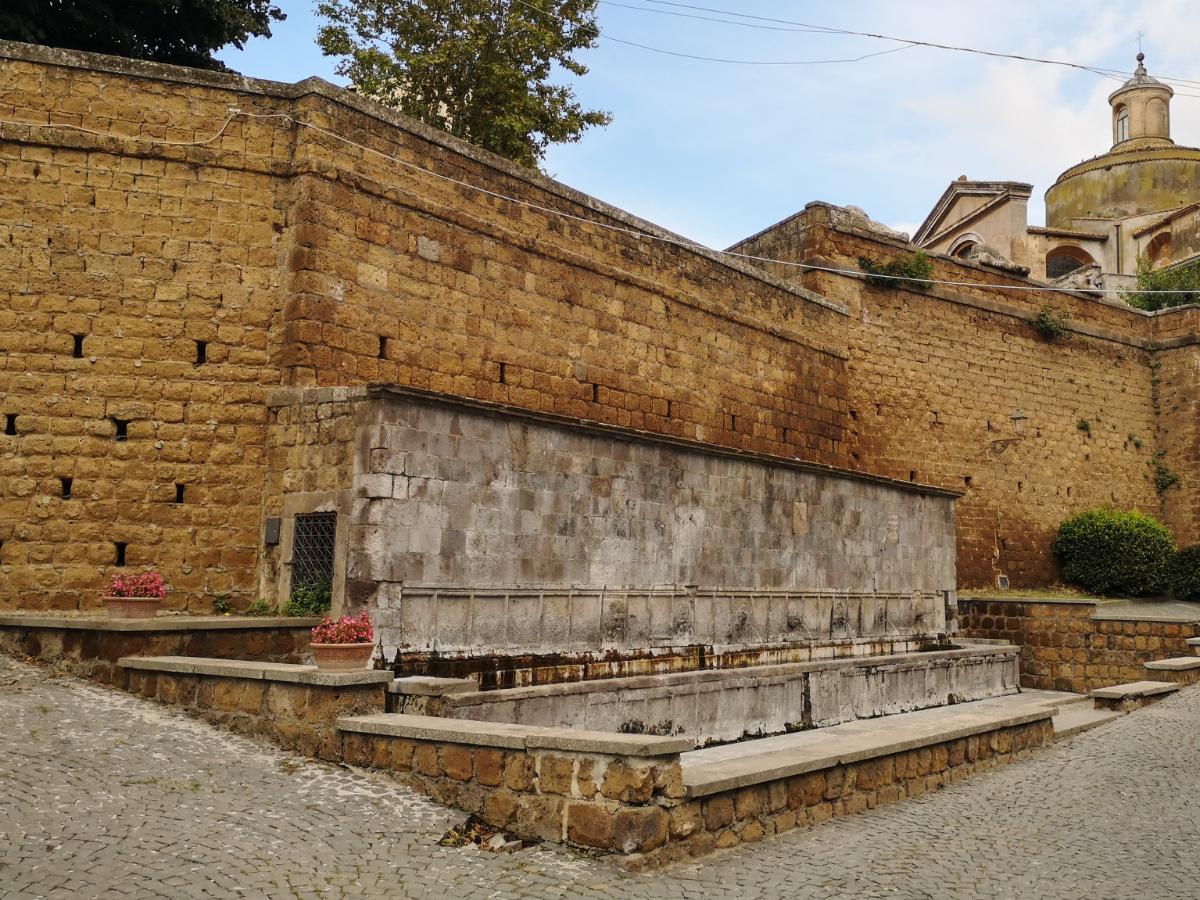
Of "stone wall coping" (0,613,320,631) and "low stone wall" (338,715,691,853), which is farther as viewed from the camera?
"stone wall coping" (0,613,320,631)

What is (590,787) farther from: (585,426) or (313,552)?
(585,426)

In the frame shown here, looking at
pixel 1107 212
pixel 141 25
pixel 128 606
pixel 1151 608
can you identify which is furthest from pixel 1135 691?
pixel 1107 212

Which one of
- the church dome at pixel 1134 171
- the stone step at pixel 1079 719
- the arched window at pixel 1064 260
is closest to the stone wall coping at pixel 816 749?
the stone step at pixel 1079 719

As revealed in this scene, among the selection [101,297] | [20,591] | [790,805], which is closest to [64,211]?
[101,297]

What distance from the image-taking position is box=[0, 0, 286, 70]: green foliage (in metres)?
14.1

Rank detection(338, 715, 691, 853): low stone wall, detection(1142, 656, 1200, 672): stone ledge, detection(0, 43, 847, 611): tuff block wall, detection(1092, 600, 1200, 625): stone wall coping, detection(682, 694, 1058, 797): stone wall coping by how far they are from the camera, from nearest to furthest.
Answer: detection(338, 715, 691, 853): low stone wall < detection(682, 694, 1058, 797): stone wall coping < detection(0, 43, 847, 611): tuff block wall < detection(1142, 656, 1200, 672): stone ledge < detection(1092, 600, 1200, 625): stone wall coping

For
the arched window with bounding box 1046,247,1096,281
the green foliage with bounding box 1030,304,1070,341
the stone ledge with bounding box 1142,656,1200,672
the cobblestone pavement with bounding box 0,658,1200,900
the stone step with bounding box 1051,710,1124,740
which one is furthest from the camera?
the arched window with bounding box 1046,247,1096,281

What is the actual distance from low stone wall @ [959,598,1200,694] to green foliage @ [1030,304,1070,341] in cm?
855

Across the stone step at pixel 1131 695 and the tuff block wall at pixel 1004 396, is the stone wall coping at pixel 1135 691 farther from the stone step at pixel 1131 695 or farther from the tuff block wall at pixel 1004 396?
the tuff block wall at pixel 1004 396

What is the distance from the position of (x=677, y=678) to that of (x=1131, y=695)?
648cm

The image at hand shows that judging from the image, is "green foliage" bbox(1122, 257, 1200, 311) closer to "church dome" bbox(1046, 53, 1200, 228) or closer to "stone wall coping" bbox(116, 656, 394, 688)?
"church dome" bbox(1046, 53, 1200, 228)

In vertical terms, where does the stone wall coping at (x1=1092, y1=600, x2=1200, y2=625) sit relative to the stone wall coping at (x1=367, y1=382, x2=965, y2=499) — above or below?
below

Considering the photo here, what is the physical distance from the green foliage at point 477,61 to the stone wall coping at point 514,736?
15.6 m

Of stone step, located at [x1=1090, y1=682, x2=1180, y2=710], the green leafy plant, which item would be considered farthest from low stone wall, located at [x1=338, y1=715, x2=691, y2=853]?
the green leafy plant
